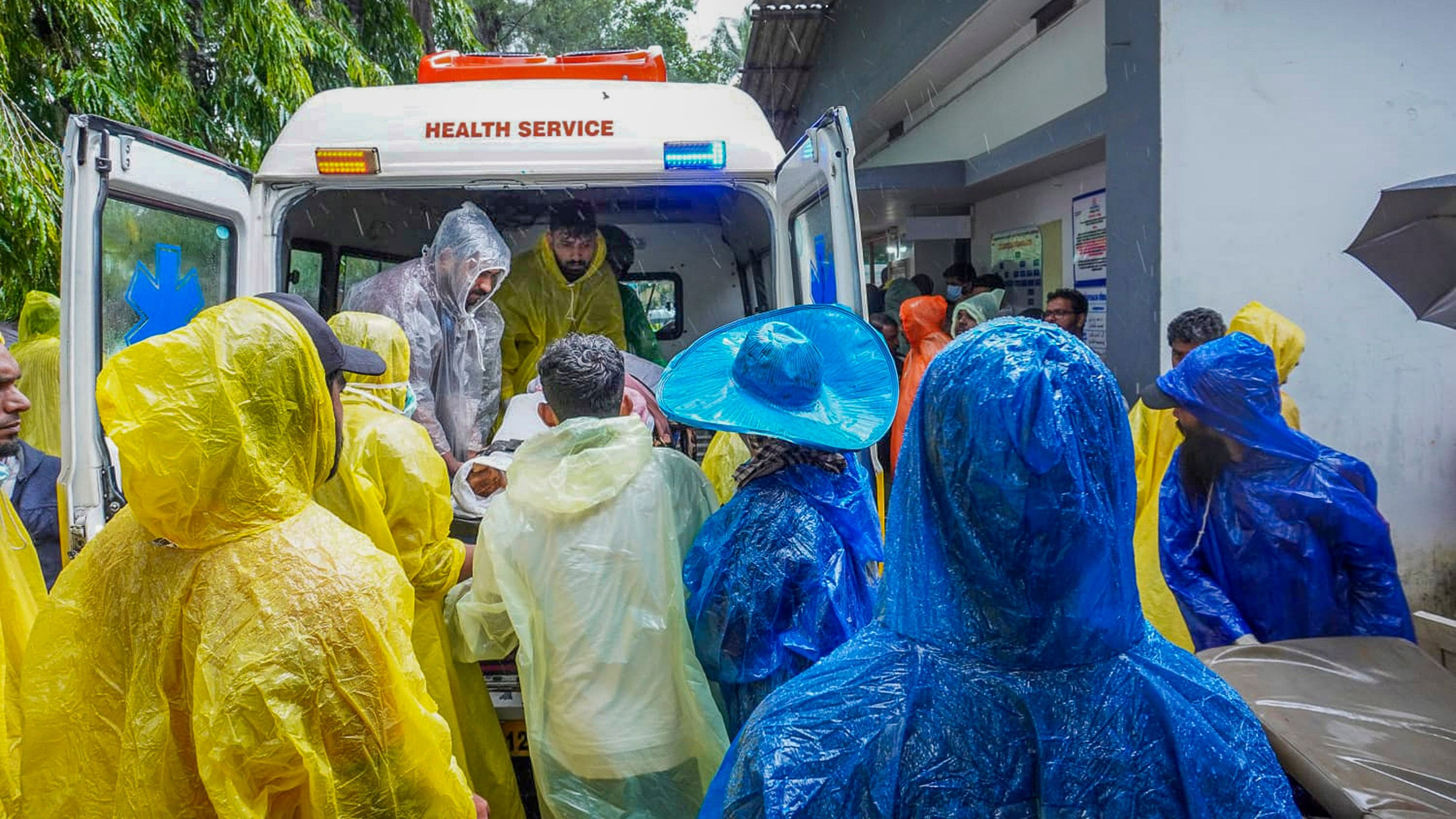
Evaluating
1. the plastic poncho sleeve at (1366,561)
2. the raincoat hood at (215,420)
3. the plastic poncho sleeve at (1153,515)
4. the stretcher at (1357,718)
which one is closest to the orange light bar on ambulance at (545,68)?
the plastic poncho sleeve at (1153,515)

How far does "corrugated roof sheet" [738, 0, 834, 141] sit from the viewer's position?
14.2 metres

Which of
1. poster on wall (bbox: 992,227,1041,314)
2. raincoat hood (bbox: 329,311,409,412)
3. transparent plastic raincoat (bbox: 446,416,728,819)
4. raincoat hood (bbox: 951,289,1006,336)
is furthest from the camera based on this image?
poster on wall (bbox: 992,227,1041,314)

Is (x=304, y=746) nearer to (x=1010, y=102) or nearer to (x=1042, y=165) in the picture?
(x=1042, y=165)

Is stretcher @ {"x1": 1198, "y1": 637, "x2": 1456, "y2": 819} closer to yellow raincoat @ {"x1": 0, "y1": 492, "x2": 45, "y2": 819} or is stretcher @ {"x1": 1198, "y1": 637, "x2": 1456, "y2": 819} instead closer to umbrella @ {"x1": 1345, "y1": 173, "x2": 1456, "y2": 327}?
umbrella @ {"x1": 1345, "y1": 173, "x2": 1456, "y2": 327}

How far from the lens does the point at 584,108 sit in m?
4.18

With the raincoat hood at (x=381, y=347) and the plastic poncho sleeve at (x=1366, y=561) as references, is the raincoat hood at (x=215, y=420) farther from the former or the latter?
the plastic poncho sleeve at (x=1366, y=561)

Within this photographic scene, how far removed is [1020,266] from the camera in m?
9.49

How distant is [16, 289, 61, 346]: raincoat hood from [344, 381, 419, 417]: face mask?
264 centimetres

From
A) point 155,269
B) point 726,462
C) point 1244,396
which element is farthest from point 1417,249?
point 155,269

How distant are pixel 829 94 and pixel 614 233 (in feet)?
36.2

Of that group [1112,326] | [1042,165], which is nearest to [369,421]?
[1112,326]

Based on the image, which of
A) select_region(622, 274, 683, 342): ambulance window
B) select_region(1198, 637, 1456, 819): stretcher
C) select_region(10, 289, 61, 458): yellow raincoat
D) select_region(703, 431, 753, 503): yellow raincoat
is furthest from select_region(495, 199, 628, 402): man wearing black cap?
select_region(1198, 637, 1456, 819): stretcher

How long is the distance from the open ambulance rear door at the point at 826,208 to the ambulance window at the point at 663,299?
260cm

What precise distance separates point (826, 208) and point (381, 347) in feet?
4.81
